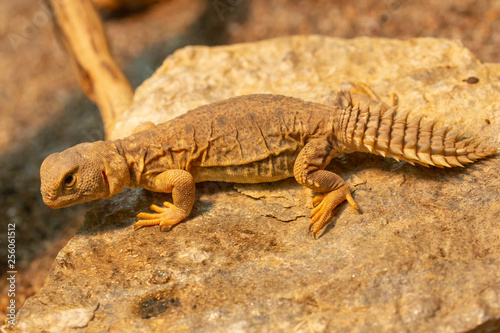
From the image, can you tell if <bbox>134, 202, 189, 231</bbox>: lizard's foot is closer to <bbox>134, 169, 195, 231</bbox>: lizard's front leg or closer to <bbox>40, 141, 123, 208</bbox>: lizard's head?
<bbox>134, 169, 195, 231</bbox>: lizard's front leg

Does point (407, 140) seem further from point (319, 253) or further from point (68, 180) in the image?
point (68, 180)

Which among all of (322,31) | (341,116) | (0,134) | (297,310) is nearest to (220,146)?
(341,116)

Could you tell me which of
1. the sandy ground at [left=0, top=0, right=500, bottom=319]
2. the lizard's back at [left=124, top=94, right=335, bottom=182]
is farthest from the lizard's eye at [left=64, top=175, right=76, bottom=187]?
the sandy ground at [left=0, top=0, right=500, bottom=319]

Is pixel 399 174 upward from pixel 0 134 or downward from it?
upward

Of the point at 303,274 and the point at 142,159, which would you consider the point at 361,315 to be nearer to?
the point at 303,274

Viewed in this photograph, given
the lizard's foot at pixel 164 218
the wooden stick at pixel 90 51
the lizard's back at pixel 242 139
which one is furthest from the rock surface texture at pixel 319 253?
the wooden stick at pixel 90 51

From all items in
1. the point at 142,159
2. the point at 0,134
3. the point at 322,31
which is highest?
the point at 142,159
